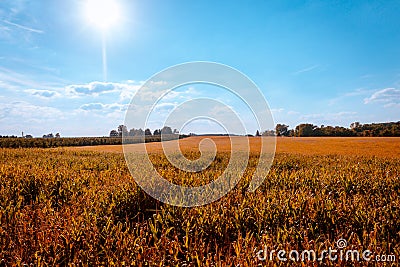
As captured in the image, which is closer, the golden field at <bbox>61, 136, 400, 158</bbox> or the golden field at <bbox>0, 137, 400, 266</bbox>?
the golden field at <bbox>0, 137, 400, 266</bbox>

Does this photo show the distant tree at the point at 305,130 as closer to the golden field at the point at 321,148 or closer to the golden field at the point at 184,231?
the golden field at the point at 321,148

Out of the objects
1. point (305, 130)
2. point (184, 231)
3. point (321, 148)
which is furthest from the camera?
point (305, 130)

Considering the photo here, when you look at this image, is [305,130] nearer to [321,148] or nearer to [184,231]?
[321,148]

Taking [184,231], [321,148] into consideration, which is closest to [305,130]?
[321,148]

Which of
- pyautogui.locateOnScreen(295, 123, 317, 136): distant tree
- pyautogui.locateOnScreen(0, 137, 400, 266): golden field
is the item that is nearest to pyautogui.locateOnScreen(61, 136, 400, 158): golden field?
pyautogui.locateOnScreen(0, 137, 400, 266): golden field

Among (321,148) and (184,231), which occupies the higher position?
(321,148)

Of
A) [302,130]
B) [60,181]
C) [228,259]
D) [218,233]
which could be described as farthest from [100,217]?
[302,130]

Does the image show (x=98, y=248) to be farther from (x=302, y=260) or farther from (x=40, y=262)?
(x=302, y=260)

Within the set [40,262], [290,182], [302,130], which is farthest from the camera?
[302,130]

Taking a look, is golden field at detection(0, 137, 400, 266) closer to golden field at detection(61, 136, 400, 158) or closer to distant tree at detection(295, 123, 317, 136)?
golden field at detection(61, 136, 400, 158)

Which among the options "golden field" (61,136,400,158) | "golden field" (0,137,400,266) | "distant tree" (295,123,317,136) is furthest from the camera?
"distant tree" (295,123,317,136)

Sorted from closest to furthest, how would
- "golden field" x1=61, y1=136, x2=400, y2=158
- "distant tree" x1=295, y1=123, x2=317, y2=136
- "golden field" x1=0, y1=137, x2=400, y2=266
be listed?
"golden field" x1=0, y1=137, x2=400, y2=266 → "golden field" x1=61, y1=136, x2=400, y2=158 → "distant tree" x1=295, y1=123, x2=317, y2=136

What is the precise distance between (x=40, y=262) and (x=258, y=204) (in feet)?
10.4

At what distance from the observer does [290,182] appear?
279 inches
